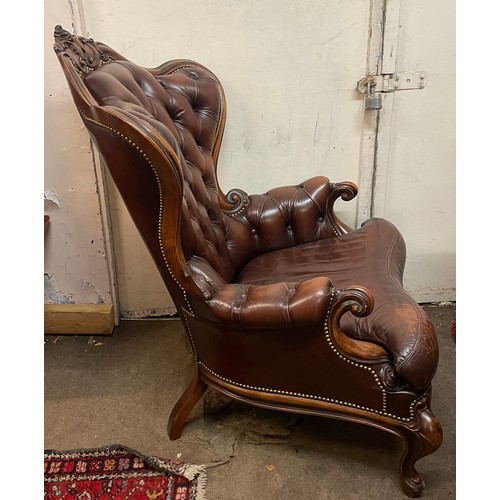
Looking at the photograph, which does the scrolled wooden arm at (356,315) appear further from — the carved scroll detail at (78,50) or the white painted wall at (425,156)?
the white painted wall at (425,156)

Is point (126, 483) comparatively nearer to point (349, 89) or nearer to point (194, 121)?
point (194, 121)

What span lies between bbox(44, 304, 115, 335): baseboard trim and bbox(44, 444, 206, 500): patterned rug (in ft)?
2.05

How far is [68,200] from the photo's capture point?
1920 mm

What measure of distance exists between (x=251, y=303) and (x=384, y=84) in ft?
3.73

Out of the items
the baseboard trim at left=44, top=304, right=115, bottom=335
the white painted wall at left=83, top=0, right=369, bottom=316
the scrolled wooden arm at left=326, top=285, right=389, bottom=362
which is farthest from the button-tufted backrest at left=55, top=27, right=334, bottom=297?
the baseboard trim at left=44, top=304, right=115, bottom=335

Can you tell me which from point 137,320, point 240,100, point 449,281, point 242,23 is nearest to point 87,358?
point 137,320

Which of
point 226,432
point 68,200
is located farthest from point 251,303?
point 68,200

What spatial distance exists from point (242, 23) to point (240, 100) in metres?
0.27

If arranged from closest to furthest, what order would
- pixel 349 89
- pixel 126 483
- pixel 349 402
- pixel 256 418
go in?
pixel 349 402, pixel 126 483, pixel 256 418, pixel 349 89

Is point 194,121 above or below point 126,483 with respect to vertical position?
above

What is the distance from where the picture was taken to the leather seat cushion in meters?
1.17

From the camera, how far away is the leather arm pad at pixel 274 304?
1117mm

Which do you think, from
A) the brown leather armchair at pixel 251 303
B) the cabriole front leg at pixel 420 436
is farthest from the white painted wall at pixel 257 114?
the cabriole front leg at pixel 420 436

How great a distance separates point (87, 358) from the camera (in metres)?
1.93
